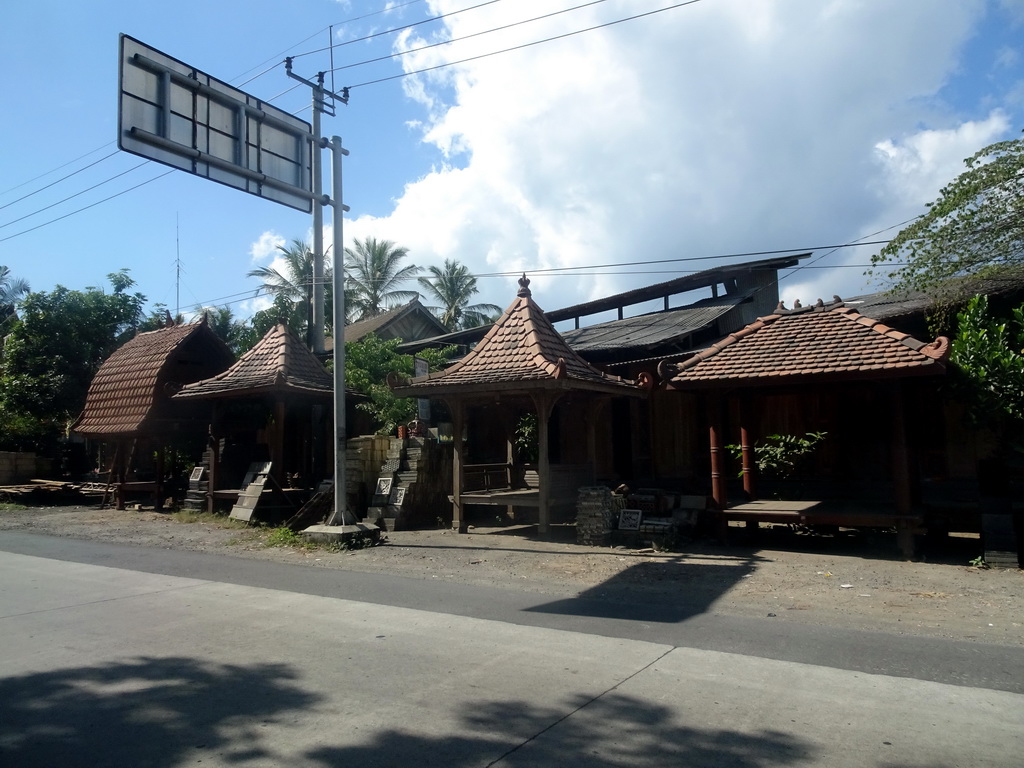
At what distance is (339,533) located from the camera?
41.8ft

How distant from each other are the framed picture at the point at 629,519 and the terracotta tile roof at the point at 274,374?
8.19 m

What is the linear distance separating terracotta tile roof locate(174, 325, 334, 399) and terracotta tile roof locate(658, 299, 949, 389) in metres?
8.95

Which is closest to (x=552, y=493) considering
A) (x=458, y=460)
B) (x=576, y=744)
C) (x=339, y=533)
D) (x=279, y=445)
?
(x=458, y=460)

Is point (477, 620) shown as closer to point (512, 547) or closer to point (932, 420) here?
point (512, 547)

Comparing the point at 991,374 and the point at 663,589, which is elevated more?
the point at 991,374

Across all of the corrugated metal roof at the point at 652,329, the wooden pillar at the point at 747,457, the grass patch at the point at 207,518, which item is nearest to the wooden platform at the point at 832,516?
the wooden pillar at the point at 747,457

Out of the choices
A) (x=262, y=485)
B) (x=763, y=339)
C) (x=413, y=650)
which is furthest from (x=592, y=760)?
(x=262, y=485)

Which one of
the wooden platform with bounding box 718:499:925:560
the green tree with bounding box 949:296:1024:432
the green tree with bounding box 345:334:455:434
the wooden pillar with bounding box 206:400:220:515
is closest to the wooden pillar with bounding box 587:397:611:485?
the wooden platform with bounding box 718:499:925:560

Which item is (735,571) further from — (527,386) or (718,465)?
(527,386)

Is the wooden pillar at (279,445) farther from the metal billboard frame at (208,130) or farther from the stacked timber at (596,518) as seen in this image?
the stacked timber at (596,518)

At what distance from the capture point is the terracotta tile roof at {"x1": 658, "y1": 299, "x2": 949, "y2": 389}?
10.5 metres

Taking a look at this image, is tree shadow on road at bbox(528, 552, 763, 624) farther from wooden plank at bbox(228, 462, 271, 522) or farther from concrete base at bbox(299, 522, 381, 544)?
wooden plank at bbox(228, 462, 271, 522)

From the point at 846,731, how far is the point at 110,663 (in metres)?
5.50

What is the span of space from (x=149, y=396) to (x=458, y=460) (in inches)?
437
